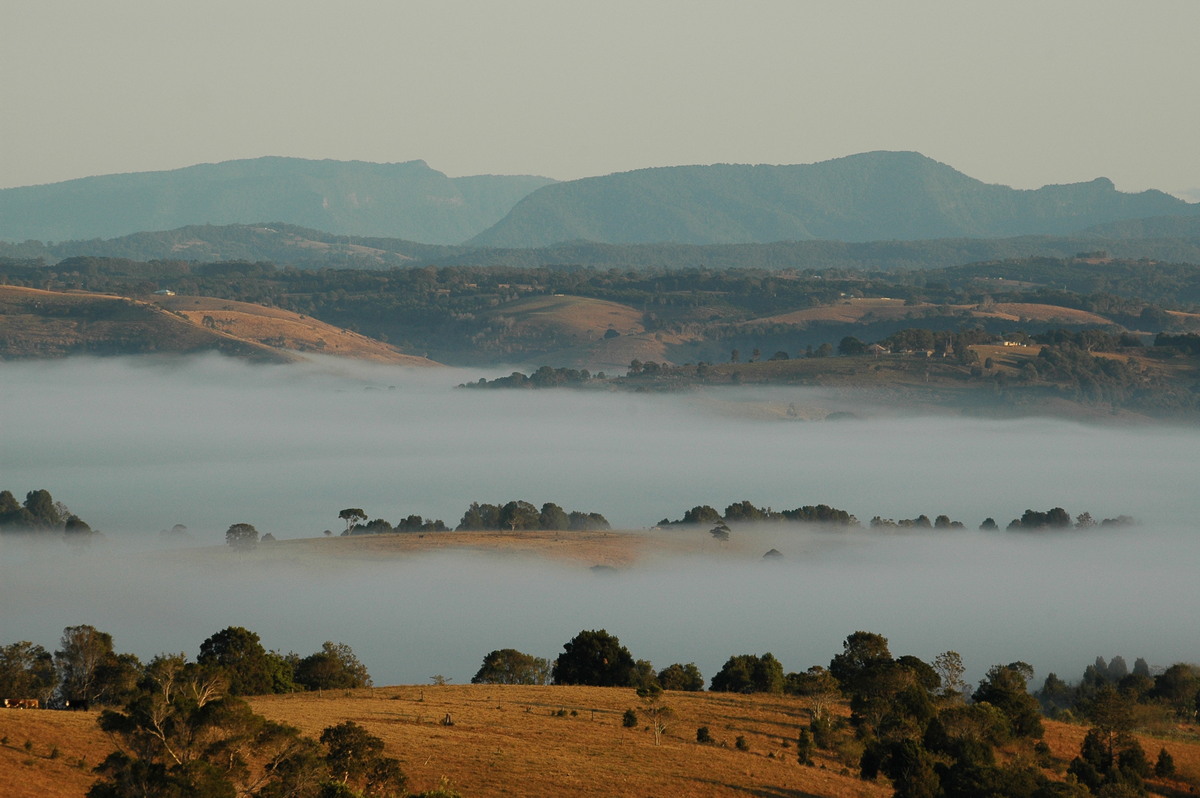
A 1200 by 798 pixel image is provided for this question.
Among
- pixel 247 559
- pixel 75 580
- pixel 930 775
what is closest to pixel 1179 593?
pixel 247 559

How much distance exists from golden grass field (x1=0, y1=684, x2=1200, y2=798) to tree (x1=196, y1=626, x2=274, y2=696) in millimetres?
3827

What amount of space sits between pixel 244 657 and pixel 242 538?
90898mm

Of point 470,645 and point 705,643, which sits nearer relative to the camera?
point 470,645

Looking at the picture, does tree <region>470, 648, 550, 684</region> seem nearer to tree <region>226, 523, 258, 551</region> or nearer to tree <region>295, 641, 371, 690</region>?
tree <region>295, 641, 371, 690</region>

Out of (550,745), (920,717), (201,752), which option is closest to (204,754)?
(201,752)

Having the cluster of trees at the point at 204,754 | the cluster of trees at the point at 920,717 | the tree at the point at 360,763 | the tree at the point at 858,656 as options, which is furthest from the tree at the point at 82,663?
the tree at the point at 858,656

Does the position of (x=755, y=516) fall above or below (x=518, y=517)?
above

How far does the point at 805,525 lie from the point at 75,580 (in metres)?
91.6

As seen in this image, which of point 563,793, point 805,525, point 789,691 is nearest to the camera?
point 563,793

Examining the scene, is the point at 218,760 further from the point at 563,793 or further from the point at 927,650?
the point at 927,650

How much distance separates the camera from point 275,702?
192 ft

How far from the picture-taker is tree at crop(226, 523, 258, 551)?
153250 mm

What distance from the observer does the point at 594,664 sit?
80.0 metres

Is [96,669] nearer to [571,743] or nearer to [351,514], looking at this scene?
[571,743]
